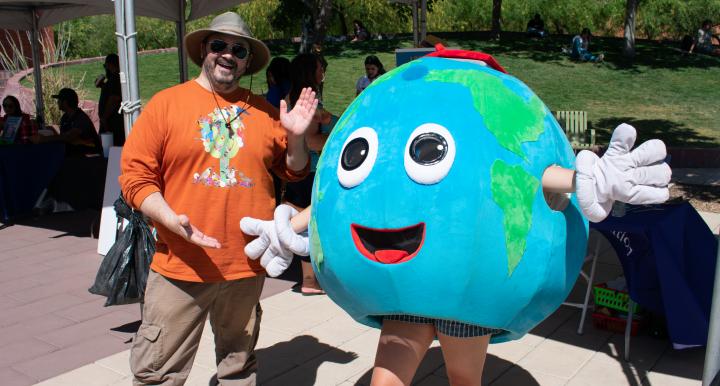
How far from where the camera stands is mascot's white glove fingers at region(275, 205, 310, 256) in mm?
2861

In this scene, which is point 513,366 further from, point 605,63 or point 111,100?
point 605,63

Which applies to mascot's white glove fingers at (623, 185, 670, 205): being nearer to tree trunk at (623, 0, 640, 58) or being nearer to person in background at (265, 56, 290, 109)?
person in background at (265, 56, 290, 109)

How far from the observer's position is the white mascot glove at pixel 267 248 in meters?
2.92

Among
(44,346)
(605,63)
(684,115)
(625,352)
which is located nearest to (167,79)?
(605,63)

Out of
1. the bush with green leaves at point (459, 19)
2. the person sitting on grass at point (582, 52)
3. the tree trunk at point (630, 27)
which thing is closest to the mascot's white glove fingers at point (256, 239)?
the tree trunk at point (630, 27)

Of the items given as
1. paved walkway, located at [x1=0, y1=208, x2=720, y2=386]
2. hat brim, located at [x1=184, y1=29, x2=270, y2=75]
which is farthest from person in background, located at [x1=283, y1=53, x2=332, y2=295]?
hat brim, located at [x1=184, y1=29, x2=270, y2=75]

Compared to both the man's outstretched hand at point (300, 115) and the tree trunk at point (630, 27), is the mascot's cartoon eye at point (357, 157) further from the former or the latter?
the tree trunk at point (630, 27)

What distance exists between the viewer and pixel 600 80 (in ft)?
66.3

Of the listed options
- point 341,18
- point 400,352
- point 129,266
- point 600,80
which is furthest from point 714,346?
point 341,18

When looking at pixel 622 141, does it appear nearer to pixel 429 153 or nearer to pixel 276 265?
pixel 429 153

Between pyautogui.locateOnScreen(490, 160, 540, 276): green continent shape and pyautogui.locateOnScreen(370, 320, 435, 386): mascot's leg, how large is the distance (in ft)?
1.67

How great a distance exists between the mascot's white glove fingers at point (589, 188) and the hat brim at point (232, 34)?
1.57 meters

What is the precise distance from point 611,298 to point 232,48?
10.4 ft

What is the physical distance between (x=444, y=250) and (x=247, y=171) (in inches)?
46.8
